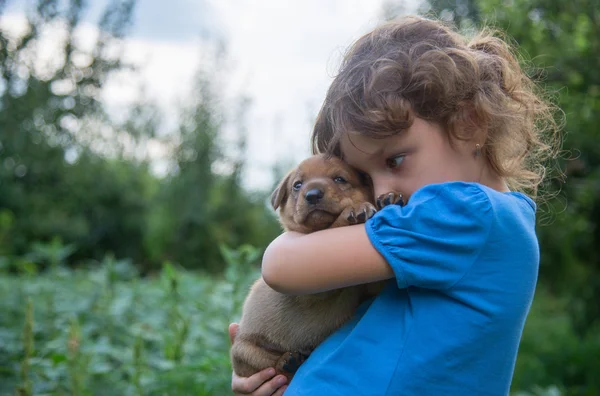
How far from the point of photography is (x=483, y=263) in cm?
206

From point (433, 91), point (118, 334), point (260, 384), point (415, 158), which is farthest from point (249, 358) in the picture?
point (118, 334)

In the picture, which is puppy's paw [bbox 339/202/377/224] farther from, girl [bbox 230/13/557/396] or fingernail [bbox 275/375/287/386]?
fingernail [bbox 275/375/287/386]

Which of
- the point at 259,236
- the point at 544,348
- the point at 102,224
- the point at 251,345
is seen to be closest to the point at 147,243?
the point at 102,224

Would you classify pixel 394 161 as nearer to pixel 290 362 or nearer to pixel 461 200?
pixel 461 200

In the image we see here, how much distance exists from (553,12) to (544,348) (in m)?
6.77

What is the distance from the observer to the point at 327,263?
2.08 metres

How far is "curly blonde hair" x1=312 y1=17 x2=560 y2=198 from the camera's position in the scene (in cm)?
232

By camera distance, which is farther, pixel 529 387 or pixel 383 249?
pixel 529 387

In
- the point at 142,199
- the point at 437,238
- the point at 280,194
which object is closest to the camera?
the point at 437,238

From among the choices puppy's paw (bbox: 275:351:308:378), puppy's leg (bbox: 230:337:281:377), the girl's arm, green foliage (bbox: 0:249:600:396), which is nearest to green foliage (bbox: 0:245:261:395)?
green foliage (bbox: 0:249:600:396)

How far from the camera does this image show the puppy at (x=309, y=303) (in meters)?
2.59

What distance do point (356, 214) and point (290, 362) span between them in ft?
2.19

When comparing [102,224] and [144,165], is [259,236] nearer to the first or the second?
[102,224]

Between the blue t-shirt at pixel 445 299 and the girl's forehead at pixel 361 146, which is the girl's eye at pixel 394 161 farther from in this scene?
the blue t-shirt at pixel 445 299
